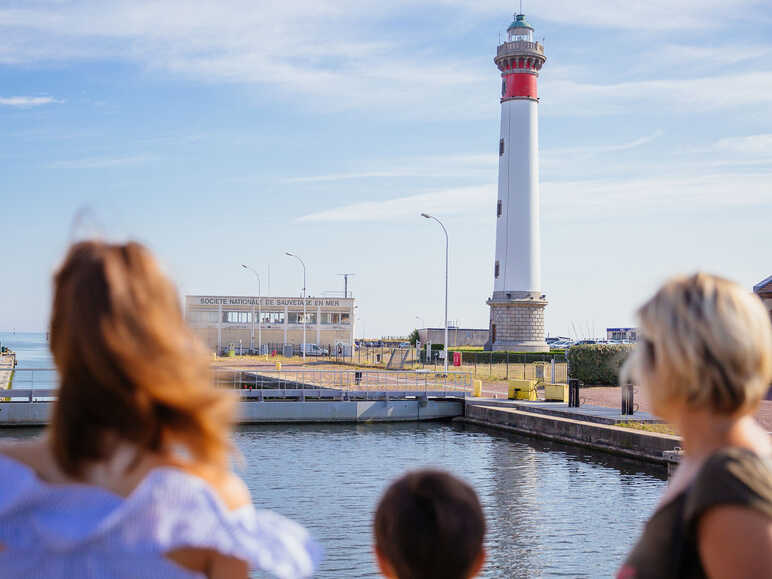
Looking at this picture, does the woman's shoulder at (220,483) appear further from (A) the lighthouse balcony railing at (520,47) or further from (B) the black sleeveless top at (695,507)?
(A) the lighthouse balcony railing at (520,47)

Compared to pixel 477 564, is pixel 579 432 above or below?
below

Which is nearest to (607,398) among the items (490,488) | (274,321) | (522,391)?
(522,391)

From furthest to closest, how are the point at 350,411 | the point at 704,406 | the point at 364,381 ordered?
the point at 364,381 → the point at 350,411 → the point at 704,406

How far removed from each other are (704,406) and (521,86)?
55926 mm

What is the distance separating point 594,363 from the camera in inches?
1580

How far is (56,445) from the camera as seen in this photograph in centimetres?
186

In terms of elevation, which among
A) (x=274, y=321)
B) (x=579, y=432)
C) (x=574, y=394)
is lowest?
(x=579, y=432)

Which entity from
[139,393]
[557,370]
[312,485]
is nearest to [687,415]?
[139,393]

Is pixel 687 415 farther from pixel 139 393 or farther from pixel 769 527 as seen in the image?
pixel 139 393

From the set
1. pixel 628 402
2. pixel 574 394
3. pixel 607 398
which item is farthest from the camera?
pixel 607 398

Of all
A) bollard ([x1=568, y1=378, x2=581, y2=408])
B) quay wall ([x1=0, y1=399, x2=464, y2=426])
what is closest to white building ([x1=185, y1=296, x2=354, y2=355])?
quay wall ([x1=0, y1=399, x2=464, y2=426])

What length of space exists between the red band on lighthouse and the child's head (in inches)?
2180

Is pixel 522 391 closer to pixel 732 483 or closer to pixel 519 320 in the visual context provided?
pixel 519 320

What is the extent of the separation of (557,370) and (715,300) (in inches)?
1633
